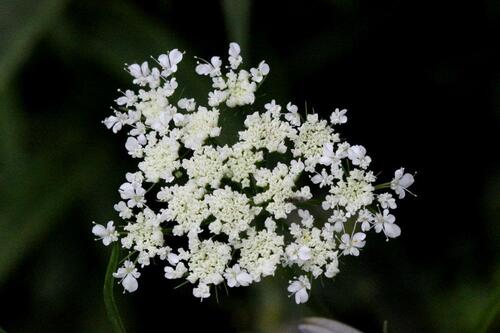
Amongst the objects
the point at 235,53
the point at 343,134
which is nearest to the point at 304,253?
the point at 235,53

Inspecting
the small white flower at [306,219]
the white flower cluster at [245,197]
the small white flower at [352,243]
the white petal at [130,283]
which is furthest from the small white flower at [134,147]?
the small white flower at [352,243]

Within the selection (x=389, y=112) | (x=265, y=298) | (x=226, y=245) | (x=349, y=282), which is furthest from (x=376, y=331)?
(x=226, y=245)

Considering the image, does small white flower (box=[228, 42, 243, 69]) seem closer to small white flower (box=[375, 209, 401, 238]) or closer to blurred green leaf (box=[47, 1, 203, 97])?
blurred green leaf (box=[47, 1, 203, 97])
